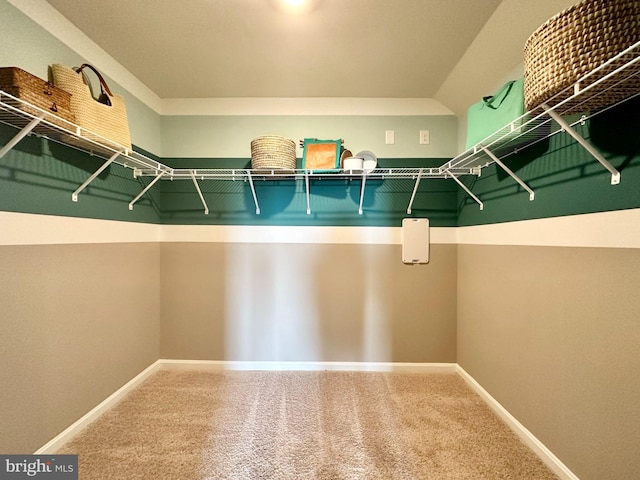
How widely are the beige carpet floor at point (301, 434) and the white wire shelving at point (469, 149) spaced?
1.32m

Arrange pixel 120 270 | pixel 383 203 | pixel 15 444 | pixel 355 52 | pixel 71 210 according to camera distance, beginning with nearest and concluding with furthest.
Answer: pixel 15 444
pixel 71 210
pixel 355 52
pixel 120 270
pixel 383 203

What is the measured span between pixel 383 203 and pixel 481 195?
694 millimetres

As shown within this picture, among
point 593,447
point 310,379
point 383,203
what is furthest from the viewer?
point 383,203

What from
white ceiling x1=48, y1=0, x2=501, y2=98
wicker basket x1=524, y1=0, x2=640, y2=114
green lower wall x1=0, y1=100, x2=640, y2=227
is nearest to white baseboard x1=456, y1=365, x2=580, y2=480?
green lower wall x1=0, y1=100, x2=640, y2=227

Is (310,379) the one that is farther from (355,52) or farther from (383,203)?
(355,52)

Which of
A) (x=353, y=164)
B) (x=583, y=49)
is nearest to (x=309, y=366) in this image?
(x=353, y=164)

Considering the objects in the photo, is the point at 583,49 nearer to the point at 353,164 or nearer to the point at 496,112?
the point at 496,112

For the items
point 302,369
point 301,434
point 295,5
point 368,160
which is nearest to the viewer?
point 295,5

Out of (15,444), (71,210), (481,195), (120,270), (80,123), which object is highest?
(80,123)

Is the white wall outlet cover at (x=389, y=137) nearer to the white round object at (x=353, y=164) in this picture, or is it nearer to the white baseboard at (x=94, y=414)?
the white round object at (x=353, y=164)

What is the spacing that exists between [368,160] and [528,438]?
6.17 feet

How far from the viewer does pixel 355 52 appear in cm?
168

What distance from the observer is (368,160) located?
6.73ft

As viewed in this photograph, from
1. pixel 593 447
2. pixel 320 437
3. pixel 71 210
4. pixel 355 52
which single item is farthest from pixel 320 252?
pixel 593 447
